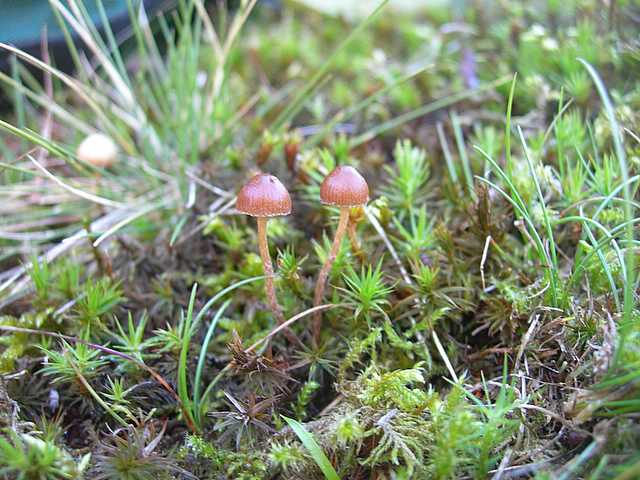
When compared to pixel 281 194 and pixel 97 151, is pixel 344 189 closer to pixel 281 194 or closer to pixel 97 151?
pixel 281 194

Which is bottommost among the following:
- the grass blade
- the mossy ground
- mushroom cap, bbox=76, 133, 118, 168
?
the grass blade

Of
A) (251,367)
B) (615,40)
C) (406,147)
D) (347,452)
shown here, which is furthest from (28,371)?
(615,40)

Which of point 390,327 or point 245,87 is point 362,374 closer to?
point 390,327

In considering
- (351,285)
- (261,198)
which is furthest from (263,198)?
(351,285)

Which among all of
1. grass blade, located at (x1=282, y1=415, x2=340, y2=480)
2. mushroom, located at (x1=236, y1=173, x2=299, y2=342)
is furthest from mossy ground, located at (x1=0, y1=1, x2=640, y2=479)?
mushroom, located at (x1=236, y1=173, x2=299, y2=342)

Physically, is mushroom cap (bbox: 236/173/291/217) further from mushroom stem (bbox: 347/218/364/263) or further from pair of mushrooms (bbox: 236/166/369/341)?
mushroom stem (bbox: 347/218/364/263)
